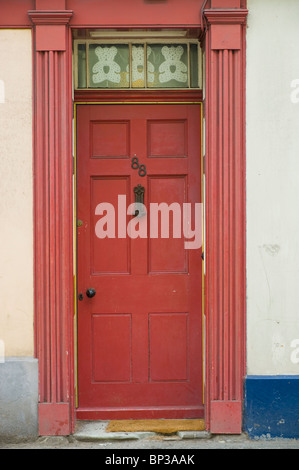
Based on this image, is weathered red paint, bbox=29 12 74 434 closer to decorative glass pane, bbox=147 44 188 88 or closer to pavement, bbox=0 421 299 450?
pavement, bbox=0 421 299 450

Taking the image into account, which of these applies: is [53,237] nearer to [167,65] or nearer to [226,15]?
[167,65]

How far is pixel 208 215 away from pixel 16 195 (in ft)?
5.23

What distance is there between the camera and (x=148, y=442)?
16.6ft

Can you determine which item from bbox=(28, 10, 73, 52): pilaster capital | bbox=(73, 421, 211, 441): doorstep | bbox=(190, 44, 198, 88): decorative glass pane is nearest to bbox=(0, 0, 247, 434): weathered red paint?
bbox=(28, 10, 73, 52): pilaster capital

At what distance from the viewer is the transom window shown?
539 cm

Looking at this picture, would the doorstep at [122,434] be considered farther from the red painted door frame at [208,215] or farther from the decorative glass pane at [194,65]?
the decorative glass pane at [194,65]

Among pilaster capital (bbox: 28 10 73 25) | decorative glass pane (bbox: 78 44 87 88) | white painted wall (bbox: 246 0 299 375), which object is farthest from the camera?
decorative glass pane (bbox: 78 44 87 88)

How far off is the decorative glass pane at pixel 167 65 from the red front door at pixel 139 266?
0.21 m

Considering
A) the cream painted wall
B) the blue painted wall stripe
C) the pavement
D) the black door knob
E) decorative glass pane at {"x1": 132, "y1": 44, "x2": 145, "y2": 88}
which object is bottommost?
the pavement

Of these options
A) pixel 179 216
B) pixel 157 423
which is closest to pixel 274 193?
pixel 179 216

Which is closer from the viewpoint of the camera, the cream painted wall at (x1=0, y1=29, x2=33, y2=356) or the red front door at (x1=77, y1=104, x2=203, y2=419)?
the cream painted wall at (x1=0, y1=29, x2=33, y2=356)

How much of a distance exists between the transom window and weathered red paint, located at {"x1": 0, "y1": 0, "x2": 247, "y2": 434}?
346mm

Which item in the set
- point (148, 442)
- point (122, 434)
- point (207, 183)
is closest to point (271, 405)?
point (148, 442)

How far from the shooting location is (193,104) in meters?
5.46
